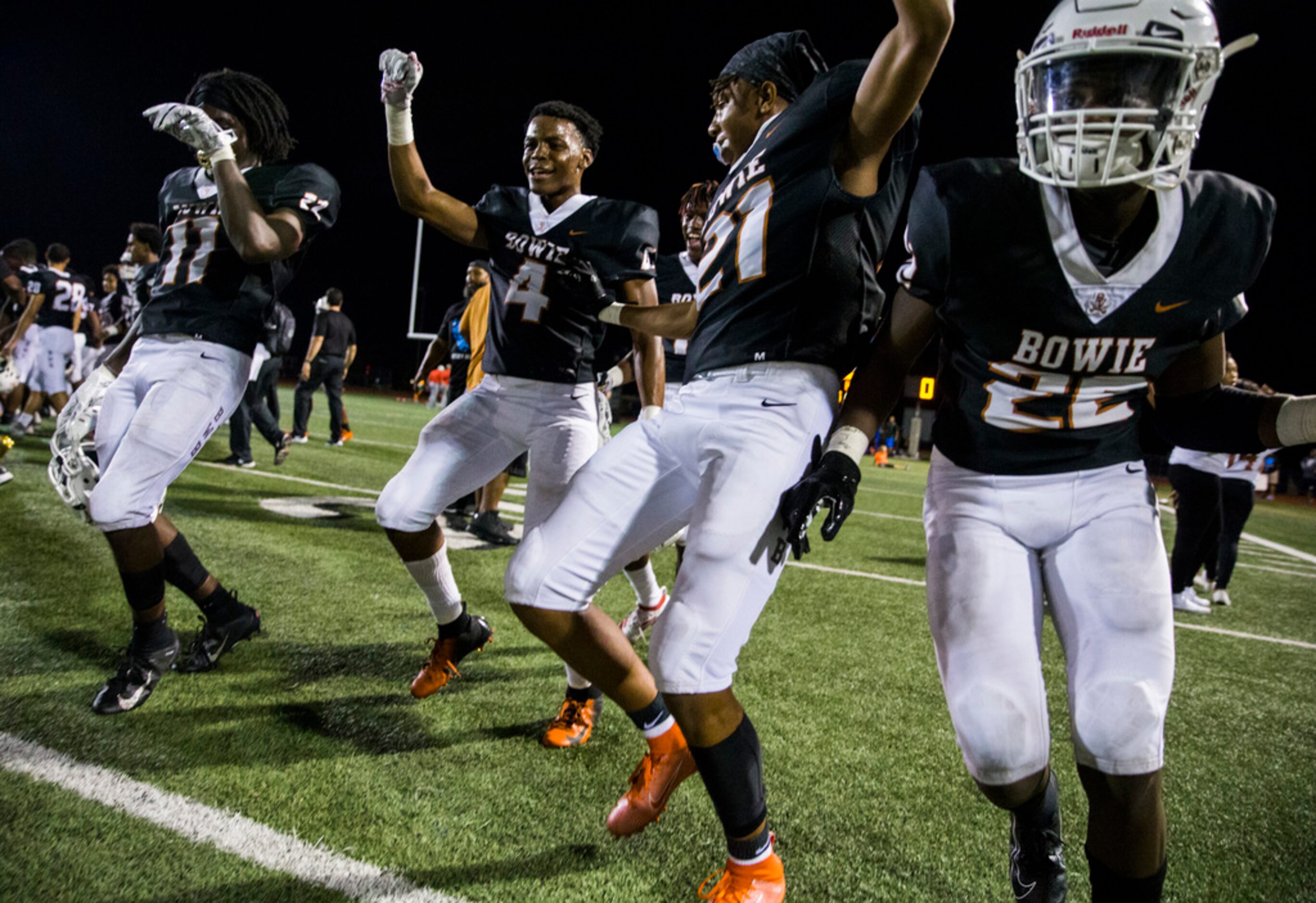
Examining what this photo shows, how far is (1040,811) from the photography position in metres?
1.78

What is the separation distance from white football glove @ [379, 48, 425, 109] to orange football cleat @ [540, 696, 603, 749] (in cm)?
215

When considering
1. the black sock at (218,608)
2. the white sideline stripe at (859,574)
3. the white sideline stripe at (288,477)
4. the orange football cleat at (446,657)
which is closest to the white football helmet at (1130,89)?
the orange football cleat at (446,657)

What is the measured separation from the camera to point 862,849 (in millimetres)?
2230

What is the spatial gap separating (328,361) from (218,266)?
8.27 meters

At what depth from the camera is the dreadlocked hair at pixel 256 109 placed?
3178mm

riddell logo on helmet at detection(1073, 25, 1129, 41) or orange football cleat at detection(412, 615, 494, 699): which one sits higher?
riddell logo on helmet at detection(1073, 25, 1129, 41)

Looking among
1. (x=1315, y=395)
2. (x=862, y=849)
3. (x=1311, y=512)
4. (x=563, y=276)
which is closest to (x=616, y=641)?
(x=862, y=849)

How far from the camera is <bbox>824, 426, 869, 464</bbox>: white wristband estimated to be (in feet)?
6.21

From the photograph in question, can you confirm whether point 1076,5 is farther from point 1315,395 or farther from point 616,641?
point 616,641

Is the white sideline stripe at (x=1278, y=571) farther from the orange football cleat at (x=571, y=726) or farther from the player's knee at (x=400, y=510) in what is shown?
the player's knee at (x=400, y=510)

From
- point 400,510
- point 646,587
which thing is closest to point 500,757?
point 400,510

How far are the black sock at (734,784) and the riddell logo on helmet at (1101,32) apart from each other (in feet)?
5.16

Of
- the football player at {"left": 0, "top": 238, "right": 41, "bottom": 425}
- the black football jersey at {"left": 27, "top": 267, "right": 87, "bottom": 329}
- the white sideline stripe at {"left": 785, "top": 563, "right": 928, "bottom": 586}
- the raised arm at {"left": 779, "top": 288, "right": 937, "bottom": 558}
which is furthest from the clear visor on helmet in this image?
the black football jersey at {"left": 27, "top": 267, "right": 87, "bottom": 329}

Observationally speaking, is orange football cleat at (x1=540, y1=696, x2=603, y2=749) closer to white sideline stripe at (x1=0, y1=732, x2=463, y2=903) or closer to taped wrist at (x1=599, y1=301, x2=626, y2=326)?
white sideline stripe at (x1=0, y1=732, x2=463, y2=903)
